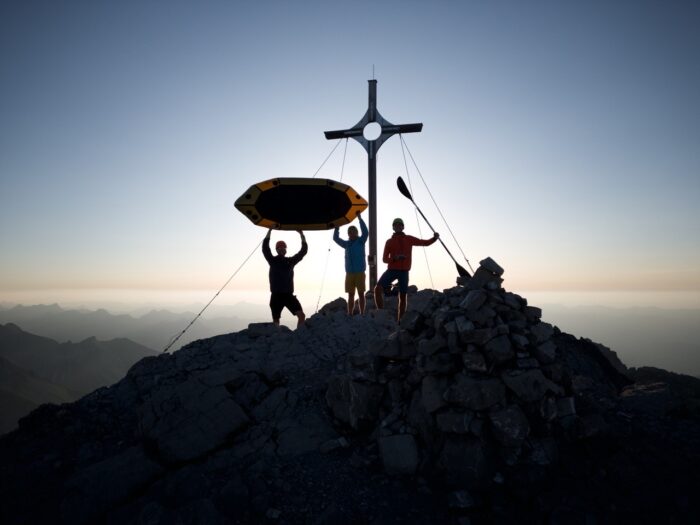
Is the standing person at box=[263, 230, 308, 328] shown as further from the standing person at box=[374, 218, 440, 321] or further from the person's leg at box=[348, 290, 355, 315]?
the standing person at box=[374, 218, 440, 321]

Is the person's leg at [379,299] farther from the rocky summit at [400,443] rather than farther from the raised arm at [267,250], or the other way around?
the raised arm at [267,250]

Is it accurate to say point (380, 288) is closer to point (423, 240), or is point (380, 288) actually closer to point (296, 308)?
point (423, 240)

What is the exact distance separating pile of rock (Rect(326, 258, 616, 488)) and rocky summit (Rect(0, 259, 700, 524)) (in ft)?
0.08

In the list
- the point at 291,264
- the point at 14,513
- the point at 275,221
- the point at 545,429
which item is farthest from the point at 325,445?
the point at 275,221

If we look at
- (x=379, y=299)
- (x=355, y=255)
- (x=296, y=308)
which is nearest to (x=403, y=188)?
(x=355, y=255)

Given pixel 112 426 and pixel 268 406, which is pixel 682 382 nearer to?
pixel 268 406

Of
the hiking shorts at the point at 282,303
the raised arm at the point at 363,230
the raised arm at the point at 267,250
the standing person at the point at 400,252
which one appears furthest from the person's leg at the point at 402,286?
the raised arm at the point at 267,250

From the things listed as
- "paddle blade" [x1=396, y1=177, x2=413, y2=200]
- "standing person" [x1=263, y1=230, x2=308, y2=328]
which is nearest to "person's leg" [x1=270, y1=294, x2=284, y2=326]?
"standing person" [x1=263, y1=230, x2=308, y2=328]

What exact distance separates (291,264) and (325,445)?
5.50 metres

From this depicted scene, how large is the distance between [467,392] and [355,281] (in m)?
5.61

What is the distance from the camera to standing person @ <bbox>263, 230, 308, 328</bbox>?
9977mm

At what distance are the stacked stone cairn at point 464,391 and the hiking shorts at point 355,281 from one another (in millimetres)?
3611

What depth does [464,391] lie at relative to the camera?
5332mm

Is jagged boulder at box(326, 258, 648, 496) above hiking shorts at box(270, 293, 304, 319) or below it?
below
